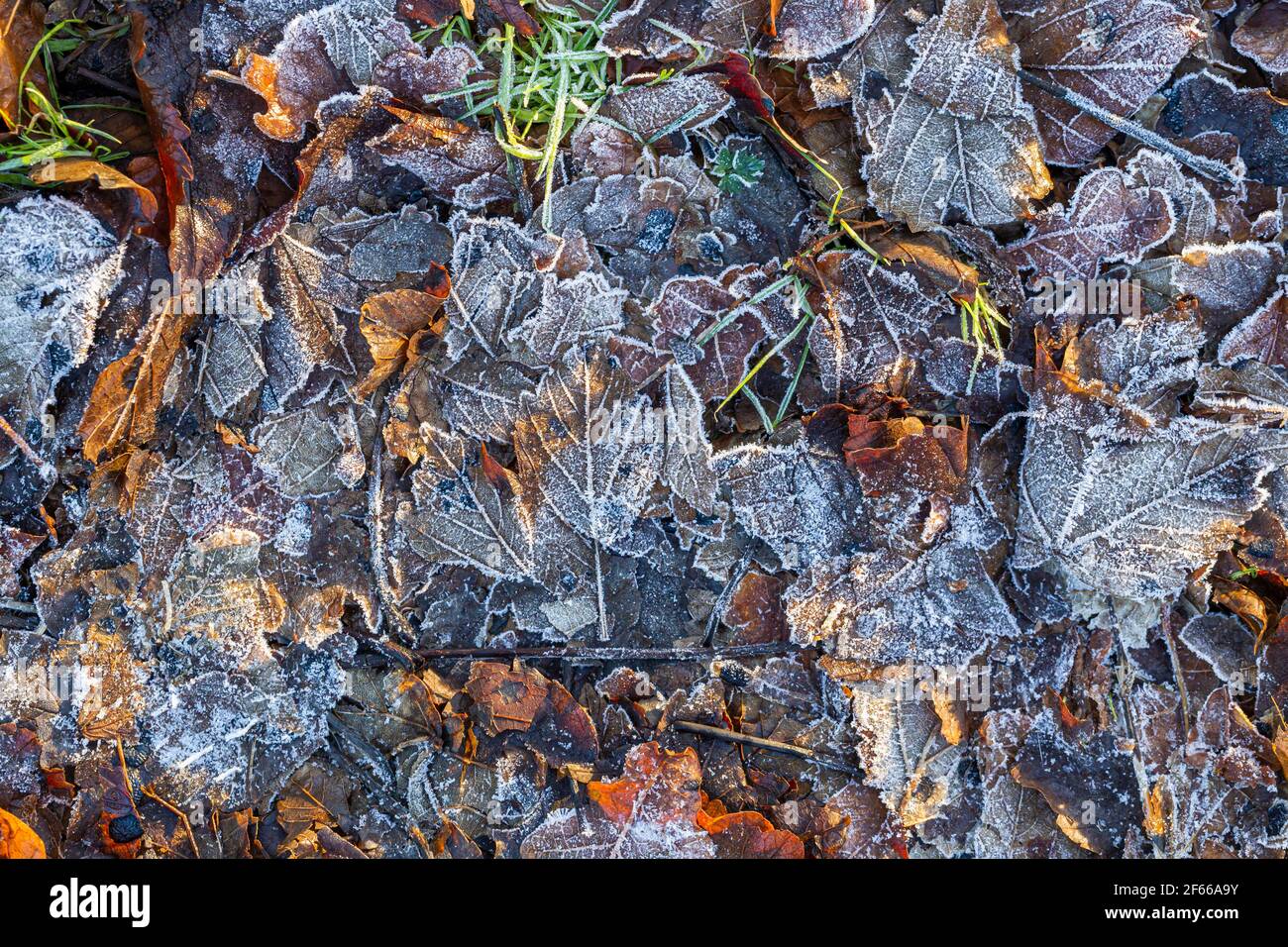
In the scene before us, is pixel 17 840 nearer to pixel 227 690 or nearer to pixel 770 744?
pixel 227 690

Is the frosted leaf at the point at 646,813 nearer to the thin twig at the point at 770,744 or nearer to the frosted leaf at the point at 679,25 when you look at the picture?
the thin twig at the point at 770,744

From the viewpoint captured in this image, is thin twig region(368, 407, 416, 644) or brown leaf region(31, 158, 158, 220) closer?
brown leaf region(31, 158, 158, 220)

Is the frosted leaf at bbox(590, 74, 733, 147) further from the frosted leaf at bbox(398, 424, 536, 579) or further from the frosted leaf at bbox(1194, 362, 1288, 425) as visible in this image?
the frosted leaf at bbox(1194, 362, 1288, 425)

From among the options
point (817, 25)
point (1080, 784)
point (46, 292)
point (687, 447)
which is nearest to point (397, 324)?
point (687, 447)

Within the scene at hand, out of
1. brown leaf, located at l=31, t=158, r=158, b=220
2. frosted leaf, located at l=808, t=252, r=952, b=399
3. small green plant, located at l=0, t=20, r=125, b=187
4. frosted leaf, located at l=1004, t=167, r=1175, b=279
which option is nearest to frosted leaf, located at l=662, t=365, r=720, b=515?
frosted leaf, located at l=808, t=252, r=952, b=399
